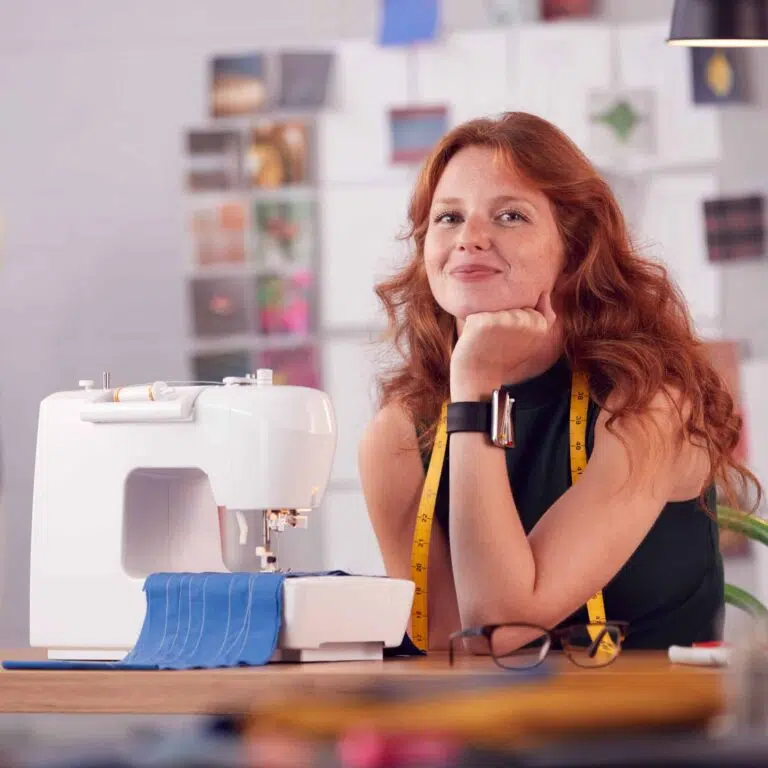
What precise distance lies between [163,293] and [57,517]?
2618 mm

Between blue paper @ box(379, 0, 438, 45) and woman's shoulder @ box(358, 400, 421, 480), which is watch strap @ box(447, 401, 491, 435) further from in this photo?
blue paper @ box(379, 0, 438, 45)

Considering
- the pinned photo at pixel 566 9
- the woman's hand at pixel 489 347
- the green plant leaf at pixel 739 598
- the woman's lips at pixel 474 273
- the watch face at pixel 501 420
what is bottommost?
the green plant leaf at pixel 739 598

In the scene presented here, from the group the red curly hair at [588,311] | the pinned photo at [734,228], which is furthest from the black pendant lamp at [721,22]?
the pinned photo at [734,228]

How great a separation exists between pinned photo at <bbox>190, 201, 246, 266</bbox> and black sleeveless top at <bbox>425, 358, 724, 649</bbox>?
7.83 feet

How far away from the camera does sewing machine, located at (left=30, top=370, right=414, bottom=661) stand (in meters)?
1.72

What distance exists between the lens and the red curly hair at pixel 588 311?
198 centimetres

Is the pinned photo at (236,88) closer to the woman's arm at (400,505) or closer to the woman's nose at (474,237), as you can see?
the woman's arm at (400,505)

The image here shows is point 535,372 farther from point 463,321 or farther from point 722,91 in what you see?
point 722,91

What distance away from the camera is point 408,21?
4.21 metres

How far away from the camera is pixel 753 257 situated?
402cm

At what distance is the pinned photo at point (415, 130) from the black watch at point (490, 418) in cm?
248

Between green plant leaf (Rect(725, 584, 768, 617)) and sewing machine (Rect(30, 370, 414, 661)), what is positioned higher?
sewing machine (Rect(30, 370, 414, 661))

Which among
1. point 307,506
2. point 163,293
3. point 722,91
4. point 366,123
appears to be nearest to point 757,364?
point 722,91

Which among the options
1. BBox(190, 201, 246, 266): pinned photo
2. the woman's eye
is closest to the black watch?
the woman's eye
